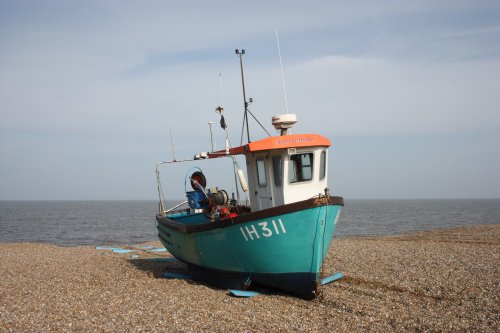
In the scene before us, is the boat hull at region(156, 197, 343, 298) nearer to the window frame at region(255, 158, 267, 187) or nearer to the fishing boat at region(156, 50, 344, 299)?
the fishing boat at region(156, 50, 344, 299)

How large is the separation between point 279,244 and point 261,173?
1933 mm

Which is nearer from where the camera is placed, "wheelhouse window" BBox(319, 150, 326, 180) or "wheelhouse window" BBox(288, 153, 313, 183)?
"wheelhouse window" BBox(288, 153, 313, 183)

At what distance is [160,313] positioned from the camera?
8.91 meters

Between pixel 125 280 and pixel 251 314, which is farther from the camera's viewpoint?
pixel 125 280

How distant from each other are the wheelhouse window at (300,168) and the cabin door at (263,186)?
1.75 feet

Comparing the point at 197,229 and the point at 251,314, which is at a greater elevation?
the point at 197,229

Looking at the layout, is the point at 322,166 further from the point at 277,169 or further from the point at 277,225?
the point at 277,225

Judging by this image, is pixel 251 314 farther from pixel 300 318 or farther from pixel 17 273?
pixel 17 273

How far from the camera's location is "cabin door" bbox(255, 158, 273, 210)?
10688mm

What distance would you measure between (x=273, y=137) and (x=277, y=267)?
2.76m

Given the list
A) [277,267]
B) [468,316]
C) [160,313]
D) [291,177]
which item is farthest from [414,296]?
[160,313]

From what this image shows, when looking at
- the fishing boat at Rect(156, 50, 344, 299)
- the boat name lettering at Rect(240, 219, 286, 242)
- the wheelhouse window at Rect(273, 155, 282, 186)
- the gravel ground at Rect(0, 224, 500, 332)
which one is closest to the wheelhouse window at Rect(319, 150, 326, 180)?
the fishing boat at Rect(156, 50, 344, 299)

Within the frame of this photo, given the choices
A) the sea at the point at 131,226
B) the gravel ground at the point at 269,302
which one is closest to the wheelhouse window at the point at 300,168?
the gravel ground at the point at 269,302

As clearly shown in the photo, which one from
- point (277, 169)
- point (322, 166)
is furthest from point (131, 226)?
point (277, 169)
